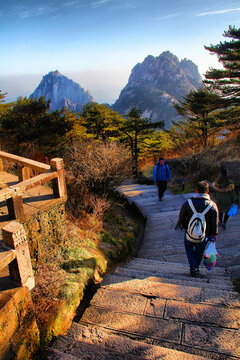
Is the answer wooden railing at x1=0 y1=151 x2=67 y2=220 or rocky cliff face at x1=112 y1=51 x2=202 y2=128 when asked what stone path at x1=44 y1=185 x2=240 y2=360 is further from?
rocky cliff face at x1=112 y1=51 x2=202 y2=128

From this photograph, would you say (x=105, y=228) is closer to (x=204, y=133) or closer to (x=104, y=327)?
(x=104, y=327)

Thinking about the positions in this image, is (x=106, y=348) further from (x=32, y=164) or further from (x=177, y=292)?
(x=32, y=164)

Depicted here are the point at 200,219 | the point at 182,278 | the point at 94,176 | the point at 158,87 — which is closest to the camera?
the point at 200,219

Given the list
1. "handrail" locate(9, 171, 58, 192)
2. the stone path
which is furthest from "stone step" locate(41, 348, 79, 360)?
"handrail" locate(9, 171, 58, 192)

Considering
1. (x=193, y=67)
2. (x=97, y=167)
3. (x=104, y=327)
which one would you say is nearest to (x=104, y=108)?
(x=97, y=167)

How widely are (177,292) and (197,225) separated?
1.05 m

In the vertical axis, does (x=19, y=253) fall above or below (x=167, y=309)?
above

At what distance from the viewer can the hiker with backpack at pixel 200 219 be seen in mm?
3572

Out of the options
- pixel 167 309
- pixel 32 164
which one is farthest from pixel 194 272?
pixel 32 164

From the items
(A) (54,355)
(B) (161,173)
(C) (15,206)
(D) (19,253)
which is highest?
(C) (15,206)

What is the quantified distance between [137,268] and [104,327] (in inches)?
75.3

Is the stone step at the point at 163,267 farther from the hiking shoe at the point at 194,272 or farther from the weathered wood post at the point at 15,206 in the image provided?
the weathered wood post at the point at 15,206

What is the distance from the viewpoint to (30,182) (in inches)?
126

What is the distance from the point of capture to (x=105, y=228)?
19.5 feet
